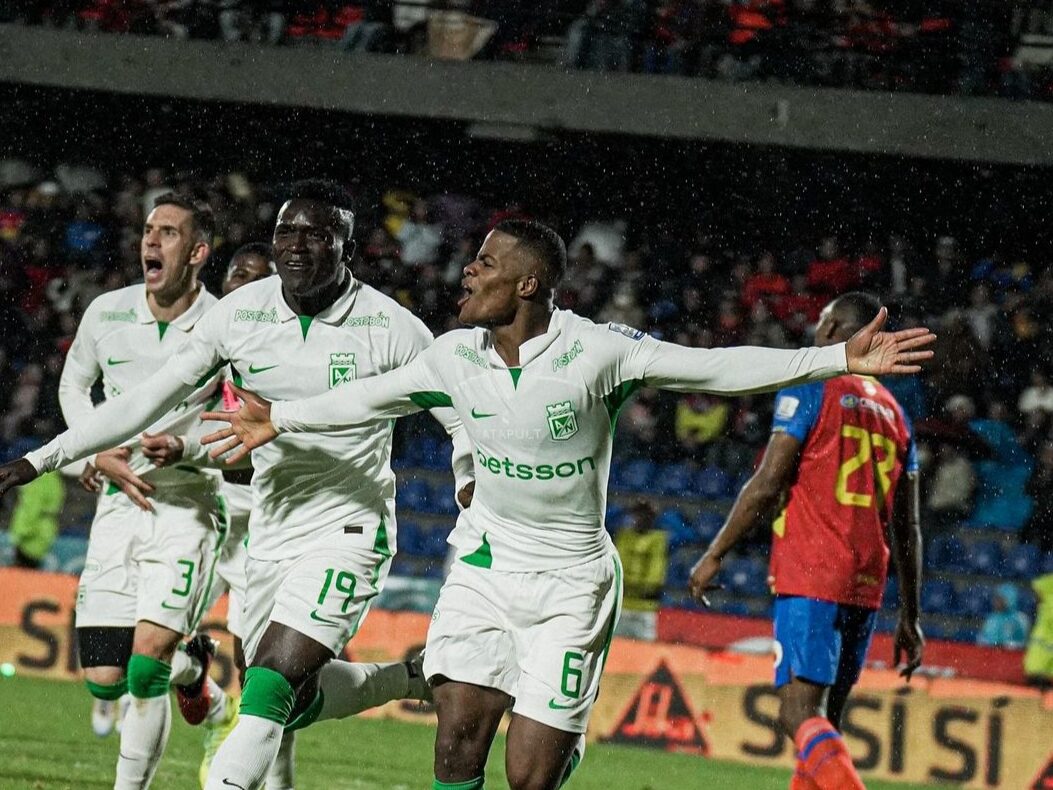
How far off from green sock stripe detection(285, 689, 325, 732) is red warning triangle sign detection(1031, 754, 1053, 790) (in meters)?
5.81

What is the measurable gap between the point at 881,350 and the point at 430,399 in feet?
4.95

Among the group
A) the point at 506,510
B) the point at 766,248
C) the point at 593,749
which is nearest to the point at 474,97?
the point at 766,248

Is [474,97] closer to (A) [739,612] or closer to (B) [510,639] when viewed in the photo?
(A) [739,612]

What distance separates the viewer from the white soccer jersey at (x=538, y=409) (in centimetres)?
541

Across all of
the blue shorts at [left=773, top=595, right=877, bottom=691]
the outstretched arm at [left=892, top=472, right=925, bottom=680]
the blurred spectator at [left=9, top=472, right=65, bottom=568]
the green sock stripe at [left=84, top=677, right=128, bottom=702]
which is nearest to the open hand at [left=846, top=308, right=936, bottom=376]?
the blue shorts at [left=773, top=595, right=877, bottom=691]

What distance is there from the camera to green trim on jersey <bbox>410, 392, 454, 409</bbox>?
561cm

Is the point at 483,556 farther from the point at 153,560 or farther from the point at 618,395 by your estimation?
the point at 153,560

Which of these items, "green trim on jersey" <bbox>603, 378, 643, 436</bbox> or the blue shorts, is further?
the blue shorts

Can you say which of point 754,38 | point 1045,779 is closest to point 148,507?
point 1045,779

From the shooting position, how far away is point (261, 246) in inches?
324

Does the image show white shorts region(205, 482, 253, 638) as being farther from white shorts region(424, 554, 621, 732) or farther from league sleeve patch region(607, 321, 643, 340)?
league sleeve patch region(607, 321, 643, 340)

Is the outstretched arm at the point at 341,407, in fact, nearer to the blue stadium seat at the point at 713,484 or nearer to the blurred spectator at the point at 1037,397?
the blue stadium seat at the point at 713,484

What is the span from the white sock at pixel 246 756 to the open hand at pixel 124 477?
1.67m

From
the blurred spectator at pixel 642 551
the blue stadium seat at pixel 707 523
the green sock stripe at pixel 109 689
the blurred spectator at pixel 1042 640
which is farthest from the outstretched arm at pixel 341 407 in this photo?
the blue stadium seat at pixel 707 523
